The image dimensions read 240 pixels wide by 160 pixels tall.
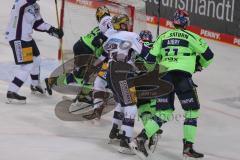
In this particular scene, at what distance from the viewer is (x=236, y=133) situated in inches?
335

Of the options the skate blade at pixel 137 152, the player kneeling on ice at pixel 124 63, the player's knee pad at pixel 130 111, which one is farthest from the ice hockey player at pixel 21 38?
the skate blade at pixel 137 152

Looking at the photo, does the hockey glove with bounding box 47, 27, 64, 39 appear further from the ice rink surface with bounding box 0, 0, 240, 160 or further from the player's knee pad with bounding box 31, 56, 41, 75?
the ice rink surface with bounding box 0, 0, 240, 160

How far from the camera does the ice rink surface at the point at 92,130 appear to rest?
24.2 feet

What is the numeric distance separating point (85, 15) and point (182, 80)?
15.7ft

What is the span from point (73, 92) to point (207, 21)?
17.0 ft

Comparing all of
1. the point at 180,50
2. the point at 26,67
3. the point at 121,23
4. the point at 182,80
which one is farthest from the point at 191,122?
the point at 26,67

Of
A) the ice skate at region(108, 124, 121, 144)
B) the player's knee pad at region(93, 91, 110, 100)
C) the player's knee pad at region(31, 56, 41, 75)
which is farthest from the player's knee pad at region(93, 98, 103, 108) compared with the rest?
the player's knee pad at region(31, 56, 41, 75)

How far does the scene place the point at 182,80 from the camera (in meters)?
7.23

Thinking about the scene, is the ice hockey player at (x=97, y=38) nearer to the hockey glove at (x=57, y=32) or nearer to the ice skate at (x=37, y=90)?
the hockey glove at (x=57, y=32)

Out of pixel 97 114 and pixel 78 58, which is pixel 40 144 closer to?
pixel 97 114

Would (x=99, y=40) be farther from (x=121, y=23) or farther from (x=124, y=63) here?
(x=124, y=63)

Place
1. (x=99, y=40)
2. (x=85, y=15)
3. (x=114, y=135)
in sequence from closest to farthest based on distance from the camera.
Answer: (x=114, y=135) < (x=99, y=40) < (x=85, y=15)

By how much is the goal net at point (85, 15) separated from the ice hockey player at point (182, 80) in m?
2.43

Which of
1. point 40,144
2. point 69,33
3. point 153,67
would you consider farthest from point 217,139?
point 69,33
